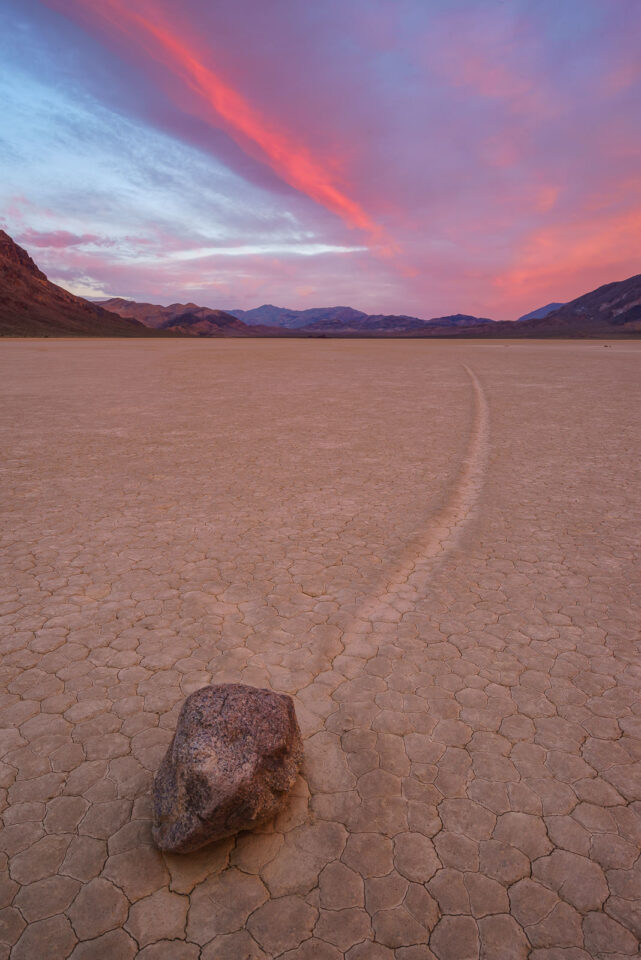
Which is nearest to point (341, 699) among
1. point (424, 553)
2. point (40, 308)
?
point (424, 553)

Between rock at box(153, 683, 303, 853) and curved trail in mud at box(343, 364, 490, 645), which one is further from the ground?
rock at box(153, 683, 303, 853)

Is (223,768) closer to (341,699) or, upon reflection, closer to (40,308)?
(341,699)

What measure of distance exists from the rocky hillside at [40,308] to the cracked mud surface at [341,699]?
311 ft

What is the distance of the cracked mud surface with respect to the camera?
6.48ft

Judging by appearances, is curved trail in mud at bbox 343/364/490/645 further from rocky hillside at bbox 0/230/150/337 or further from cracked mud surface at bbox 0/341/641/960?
rocky hillside at bbox 0/230/150/337

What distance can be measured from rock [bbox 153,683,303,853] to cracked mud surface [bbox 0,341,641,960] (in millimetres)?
149

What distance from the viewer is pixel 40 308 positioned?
11081 cm

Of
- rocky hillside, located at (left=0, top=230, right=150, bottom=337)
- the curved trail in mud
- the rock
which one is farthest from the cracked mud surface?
rocky hillside, located at (left=0, top=230, right=150, bottom=337)

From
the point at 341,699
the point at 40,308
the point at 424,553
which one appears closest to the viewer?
the point at 341,699

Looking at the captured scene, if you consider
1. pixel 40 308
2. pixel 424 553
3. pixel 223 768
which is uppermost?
pixel 40 308

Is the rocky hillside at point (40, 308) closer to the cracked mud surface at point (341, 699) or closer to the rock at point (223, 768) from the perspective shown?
the cracked mud surface at point (341, 699)

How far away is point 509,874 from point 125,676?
226 centimetres

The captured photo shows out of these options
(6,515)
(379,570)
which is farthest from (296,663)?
(6,515)

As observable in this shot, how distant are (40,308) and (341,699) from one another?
12722cm
